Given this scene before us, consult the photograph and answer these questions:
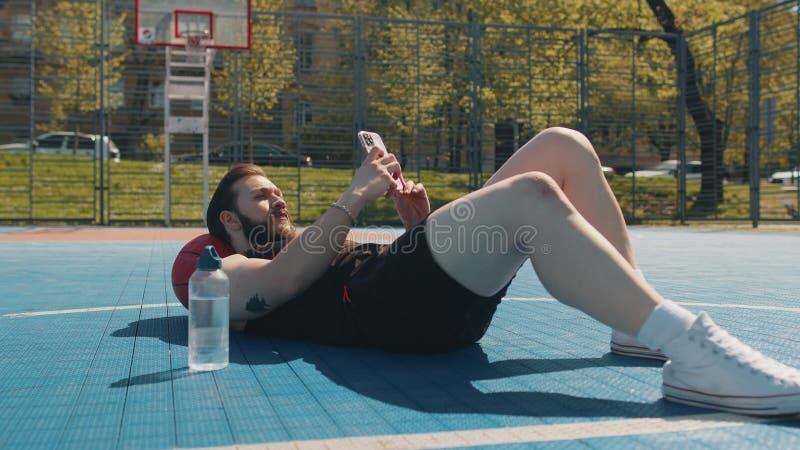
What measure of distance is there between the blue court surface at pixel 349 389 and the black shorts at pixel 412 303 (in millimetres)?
86

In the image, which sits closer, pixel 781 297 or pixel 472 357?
pixel 472 357

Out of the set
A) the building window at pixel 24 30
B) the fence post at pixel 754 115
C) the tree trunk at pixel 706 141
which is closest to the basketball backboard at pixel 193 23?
the building window at pixel 24 30

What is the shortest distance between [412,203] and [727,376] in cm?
118

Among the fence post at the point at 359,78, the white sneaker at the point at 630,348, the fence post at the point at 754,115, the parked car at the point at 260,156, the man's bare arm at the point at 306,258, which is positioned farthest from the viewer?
the parked car at the point at 260,156

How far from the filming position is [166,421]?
1755mm

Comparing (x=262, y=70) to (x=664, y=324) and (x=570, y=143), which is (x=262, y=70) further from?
A: (x=664, y=324)

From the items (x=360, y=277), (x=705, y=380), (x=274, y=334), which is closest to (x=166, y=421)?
(x=360, y=277)

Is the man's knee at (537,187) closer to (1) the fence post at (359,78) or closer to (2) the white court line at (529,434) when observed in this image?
(2) the white court line at (529,434)

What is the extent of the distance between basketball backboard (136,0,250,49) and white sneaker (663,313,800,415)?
393 inches

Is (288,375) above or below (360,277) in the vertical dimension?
below

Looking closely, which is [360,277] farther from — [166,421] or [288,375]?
[166,421]

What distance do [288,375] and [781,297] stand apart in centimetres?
286

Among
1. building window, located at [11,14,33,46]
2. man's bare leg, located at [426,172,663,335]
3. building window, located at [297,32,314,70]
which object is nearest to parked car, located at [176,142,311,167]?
building window, located at [297,32,314,70]

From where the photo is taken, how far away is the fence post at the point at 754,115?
11758 mm
